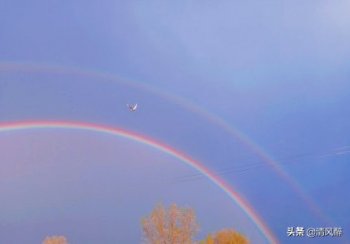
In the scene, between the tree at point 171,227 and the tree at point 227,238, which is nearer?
the tree at point 171,227

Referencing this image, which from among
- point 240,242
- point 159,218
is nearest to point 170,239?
point 159,218

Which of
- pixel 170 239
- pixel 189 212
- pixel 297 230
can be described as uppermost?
pixel 297 230

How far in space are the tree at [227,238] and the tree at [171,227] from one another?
389 cm

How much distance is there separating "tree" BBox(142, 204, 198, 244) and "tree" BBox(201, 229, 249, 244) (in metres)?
3.89

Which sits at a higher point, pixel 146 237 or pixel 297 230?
pixel 297 230

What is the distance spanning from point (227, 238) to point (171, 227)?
519 centimetres

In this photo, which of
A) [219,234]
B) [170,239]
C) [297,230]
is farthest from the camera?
[297,230]

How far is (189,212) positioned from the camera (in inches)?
667

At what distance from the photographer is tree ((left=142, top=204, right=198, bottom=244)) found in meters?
16.1

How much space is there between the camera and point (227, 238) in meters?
20.8

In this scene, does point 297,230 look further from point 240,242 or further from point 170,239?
point 170,239

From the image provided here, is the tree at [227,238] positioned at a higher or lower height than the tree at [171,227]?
higher

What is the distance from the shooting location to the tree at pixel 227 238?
2055 cm

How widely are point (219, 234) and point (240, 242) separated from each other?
3.48ft
